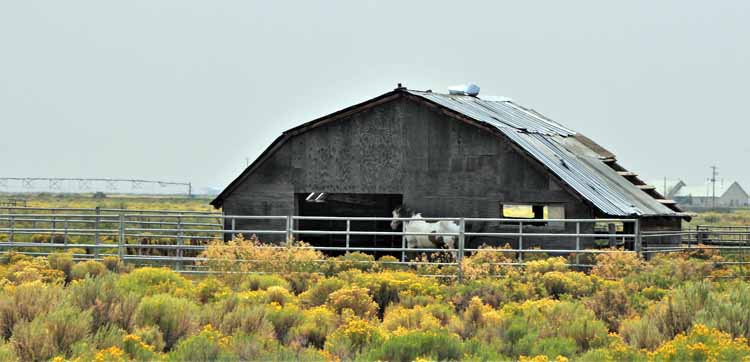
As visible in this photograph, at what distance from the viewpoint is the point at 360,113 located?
95.9 feet

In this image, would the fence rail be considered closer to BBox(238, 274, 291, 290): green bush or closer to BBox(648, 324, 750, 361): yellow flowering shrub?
BBox(238, 274, 291, 290): green bush

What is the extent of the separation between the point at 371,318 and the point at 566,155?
579 inches

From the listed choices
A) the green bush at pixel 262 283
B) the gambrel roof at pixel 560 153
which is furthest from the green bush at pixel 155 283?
the gambrel roof at pixel 560 153

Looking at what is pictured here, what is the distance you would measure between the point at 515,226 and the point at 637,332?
13.0 meters

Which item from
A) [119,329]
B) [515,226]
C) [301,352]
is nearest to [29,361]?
[119,329]

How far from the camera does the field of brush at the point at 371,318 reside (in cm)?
1212

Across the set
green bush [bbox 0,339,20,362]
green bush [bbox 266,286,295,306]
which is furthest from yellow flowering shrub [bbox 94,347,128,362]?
green bush [bbox 266,286,295,306]

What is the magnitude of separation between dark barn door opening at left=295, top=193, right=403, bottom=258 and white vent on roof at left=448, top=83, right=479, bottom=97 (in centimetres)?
430

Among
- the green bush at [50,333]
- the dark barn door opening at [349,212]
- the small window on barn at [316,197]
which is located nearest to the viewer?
the green bush at [50,333]

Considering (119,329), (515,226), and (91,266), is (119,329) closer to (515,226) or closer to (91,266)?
(91,266)

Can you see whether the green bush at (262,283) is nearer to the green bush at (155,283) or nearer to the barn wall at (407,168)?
the green bush at (155,283)

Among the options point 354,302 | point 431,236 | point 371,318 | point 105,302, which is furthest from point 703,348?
point 431,236

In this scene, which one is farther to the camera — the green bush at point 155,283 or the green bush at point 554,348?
the green bush at point 155,283

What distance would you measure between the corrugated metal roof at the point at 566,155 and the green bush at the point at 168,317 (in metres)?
13.2
